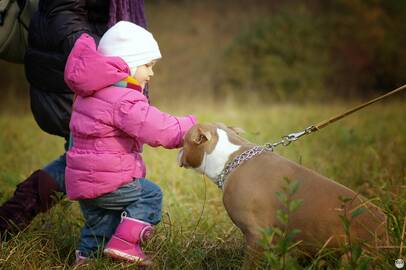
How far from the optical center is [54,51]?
3.59m

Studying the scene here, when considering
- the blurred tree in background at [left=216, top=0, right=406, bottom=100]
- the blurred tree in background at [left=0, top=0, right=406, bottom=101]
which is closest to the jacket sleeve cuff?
Result: the blurred tree in background at [left=0, top=0, right=406, bottom=101]

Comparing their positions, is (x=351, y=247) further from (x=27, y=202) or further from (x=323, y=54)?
(x=323, y=54)

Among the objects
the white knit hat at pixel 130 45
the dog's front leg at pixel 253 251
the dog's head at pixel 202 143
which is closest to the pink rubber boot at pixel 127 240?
the dog's head at pixel 202 143

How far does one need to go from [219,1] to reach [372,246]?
1802 centimetres

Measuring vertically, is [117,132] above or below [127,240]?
above

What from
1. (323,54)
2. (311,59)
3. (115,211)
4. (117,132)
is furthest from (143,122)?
(323,54)

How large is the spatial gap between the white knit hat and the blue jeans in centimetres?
65

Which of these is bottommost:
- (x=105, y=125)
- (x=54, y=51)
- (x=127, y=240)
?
(x=127, y=240)

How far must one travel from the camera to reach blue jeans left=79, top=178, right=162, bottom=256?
3172mm

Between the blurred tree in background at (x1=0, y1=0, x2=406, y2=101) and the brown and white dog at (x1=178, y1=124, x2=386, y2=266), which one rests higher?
the brown and white dog at (x1=178, y1=124, x2=386, y2=266)

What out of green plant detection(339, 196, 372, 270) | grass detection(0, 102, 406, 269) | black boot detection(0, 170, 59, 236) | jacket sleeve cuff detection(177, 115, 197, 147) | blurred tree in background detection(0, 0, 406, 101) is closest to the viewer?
green plant detection(339, 196, 372, 270)

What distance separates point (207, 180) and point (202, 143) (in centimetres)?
239

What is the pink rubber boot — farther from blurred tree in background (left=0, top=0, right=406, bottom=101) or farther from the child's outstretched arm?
blurred tree in background (left=0, top=0, right=406, bottom=101)

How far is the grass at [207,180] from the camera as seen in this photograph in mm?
3328
